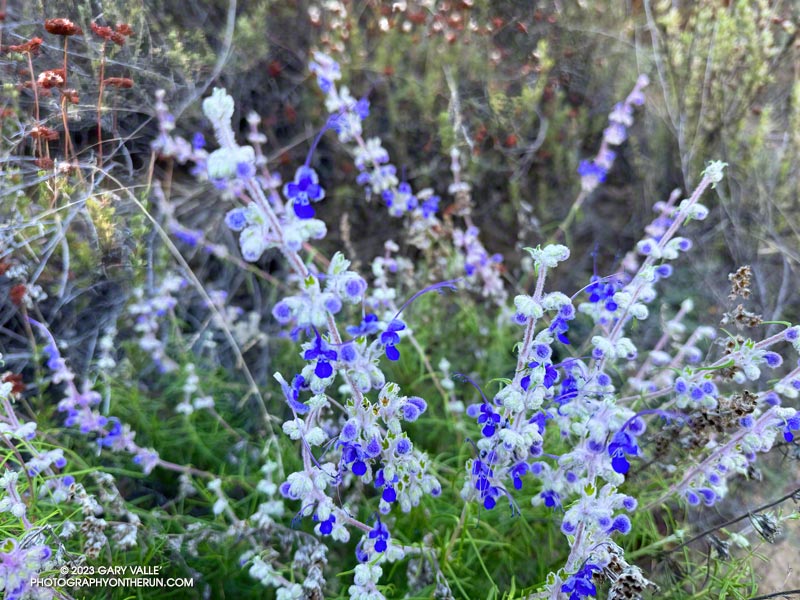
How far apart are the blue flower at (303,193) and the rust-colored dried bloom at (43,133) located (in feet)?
4.06

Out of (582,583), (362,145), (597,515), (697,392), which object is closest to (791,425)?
(697,392)

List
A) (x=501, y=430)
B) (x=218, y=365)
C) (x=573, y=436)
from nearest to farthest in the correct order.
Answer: (x=501, y=430) < (x=573, y=436) < (x=218, y=365)

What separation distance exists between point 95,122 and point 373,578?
1.74 meters

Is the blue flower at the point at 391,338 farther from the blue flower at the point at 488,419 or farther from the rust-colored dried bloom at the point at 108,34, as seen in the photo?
the rust-colored dried bloom at the point at 108,34

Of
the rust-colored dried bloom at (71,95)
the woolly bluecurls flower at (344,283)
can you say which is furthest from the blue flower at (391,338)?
the rust-colored dried bloom at (71,95)

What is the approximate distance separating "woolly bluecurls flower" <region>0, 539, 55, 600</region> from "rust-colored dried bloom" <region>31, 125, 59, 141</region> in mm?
1279

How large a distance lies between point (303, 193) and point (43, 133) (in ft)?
4.24

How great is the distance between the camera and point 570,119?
3.59 meters

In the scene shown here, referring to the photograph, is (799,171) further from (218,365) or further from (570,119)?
(218,365)

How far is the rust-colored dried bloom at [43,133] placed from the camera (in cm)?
202

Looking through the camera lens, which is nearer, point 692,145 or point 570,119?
point 692,145

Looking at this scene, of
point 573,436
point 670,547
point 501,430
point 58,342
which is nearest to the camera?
point 501,430

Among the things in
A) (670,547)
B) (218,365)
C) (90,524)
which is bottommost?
(218,365)

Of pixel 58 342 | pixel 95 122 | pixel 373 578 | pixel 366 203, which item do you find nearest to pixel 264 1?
pixel 366 203
